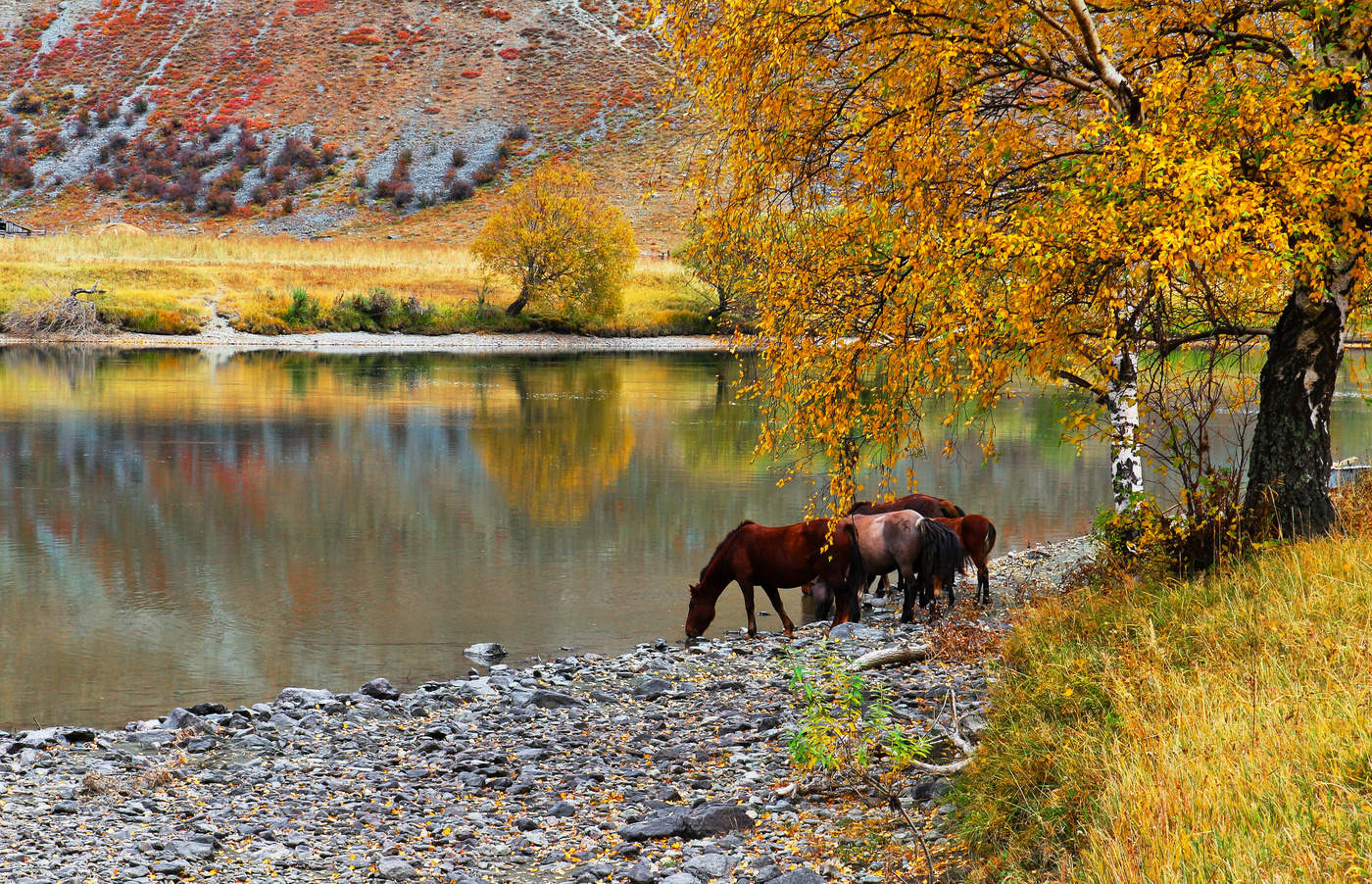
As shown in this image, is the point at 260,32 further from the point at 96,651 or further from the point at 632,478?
the point at 96,651

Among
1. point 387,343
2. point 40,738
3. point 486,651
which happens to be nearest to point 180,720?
point 40,738

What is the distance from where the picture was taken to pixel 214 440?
30094 millimetres

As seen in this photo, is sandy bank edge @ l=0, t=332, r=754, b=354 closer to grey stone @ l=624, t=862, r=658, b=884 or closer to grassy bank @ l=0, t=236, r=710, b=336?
grassy bank @ l=0, t=236, r=710, b=336

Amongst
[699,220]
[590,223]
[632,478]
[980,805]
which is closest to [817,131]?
[699,220]

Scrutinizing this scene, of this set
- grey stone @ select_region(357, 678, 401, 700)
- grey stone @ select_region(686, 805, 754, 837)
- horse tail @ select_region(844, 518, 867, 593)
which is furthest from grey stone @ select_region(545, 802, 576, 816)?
horse tail @ select_region(844, 518, 867, 593)

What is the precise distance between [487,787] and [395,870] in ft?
5.31

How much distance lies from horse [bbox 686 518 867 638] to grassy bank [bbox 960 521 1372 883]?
16.5 feet

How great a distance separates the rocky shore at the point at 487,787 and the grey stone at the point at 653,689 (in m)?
0.02

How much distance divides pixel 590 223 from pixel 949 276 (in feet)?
200

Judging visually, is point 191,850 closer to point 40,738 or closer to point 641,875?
point 641,875

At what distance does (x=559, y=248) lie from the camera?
219 ft

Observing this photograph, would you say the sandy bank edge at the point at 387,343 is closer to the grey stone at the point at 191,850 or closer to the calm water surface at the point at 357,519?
the calm water surface at the point at 357,519

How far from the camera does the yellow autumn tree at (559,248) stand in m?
66.7

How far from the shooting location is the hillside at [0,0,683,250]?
114 metres
